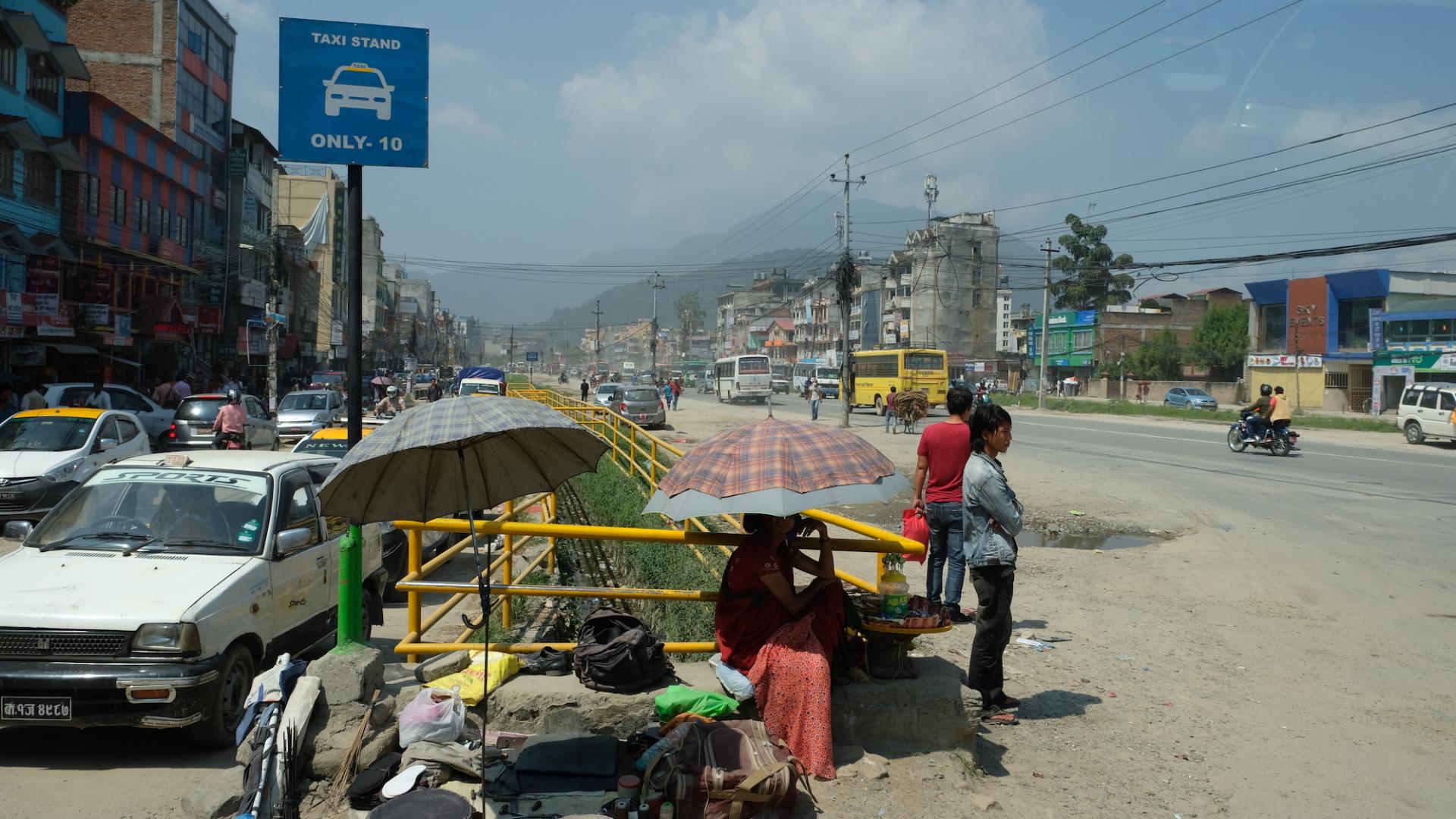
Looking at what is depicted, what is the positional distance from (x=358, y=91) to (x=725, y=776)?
156 inches

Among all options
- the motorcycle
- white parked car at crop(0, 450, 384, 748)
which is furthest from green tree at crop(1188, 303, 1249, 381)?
white parked car at crop(0, 450, 384, 748)

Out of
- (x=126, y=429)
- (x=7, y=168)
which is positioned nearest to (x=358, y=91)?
(x=126, y=429)

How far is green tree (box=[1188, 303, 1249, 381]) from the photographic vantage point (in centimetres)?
6650

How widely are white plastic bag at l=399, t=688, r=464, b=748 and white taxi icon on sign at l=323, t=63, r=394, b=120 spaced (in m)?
3.06

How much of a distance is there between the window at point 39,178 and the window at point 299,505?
86.8 feet

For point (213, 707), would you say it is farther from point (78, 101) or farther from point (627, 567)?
point (78, 101)

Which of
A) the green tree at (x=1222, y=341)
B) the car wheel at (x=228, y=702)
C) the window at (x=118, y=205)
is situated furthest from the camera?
the green tree at (x=1222, y=341)

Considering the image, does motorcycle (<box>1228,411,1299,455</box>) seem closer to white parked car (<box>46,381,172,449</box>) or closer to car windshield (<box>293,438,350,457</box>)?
car windshield (<box>293,438,350,457</box>)

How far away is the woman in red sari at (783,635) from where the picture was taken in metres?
4.46

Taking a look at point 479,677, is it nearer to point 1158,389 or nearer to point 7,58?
point 7,58

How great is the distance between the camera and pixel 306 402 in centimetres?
2720

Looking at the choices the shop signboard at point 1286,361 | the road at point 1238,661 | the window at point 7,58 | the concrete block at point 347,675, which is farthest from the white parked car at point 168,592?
the shop signboard at point 1286,361

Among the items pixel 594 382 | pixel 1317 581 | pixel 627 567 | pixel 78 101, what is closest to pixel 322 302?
pixel 594 382

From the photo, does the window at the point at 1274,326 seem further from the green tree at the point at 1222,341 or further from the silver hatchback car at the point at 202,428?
the silver hatchback car at the point at 202,428
